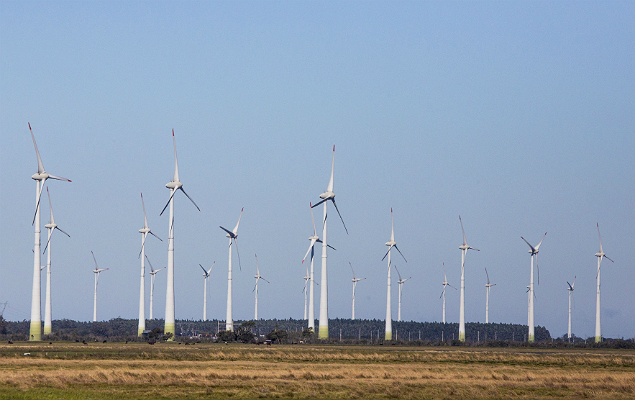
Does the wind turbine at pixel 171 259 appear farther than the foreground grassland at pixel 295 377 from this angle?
Yes

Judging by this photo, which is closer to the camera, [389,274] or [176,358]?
[176,358]

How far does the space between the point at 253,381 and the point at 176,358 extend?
27083 mm

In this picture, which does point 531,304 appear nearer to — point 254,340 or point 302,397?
point 254,340

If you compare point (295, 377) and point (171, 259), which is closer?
point (295, 377)

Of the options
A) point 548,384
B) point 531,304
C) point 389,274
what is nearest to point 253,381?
point 548,384

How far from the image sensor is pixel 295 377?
62906 millimetres

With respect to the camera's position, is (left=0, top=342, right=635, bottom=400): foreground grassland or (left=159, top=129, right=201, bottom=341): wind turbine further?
(left=159, top=129, right=201, bottom=341): wind turbine

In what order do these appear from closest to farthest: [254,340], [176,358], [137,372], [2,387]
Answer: [2,387], [137,372], [176,358], [254,340]

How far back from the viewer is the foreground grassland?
52.8m

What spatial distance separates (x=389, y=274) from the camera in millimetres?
177375

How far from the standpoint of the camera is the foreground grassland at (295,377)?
52.8 m

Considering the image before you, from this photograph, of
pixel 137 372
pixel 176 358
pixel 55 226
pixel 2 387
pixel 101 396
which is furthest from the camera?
pixel 55 226

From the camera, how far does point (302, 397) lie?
50469mm

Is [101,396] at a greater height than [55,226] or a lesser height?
lesser
